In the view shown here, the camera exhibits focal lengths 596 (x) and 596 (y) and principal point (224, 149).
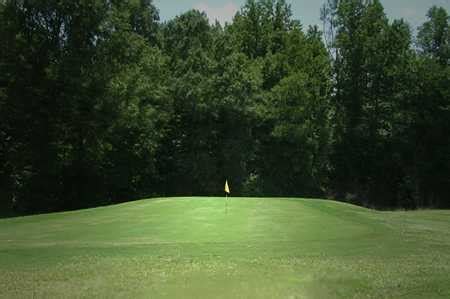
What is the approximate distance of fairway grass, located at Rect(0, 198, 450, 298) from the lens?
10.4 m

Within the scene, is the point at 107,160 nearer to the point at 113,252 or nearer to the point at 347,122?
the point at 347,122

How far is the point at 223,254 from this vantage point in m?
13.0

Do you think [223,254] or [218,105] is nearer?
[223,254]

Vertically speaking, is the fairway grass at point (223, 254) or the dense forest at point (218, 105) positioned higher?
the dense forest at point (218, 105)

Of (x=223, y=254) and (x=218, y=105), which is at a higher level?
(x=218, y=105)

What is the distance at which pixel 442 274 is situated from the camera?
38.1ft

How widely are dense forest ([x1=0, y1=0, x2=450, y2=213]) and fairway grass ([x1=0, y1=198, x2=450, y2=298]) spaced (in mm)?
16892

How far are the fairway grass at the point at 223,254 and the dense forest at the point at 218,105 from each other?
16.9m

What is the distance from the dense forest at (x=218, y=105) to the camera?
36.2 m

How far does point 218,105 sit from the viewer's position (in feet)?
149

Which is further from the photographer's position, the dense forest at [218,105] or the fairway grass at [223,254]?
the dense forest at [218,105]

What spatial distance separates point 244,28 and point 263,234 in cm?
4348

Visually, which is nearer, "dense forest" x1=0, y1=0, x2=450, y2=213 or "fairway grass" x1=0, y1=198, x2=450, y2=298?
"fairway grass" x1=0, y1=198, x2=450, y2=298

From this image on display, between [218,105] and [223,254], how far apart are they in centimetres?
3285
